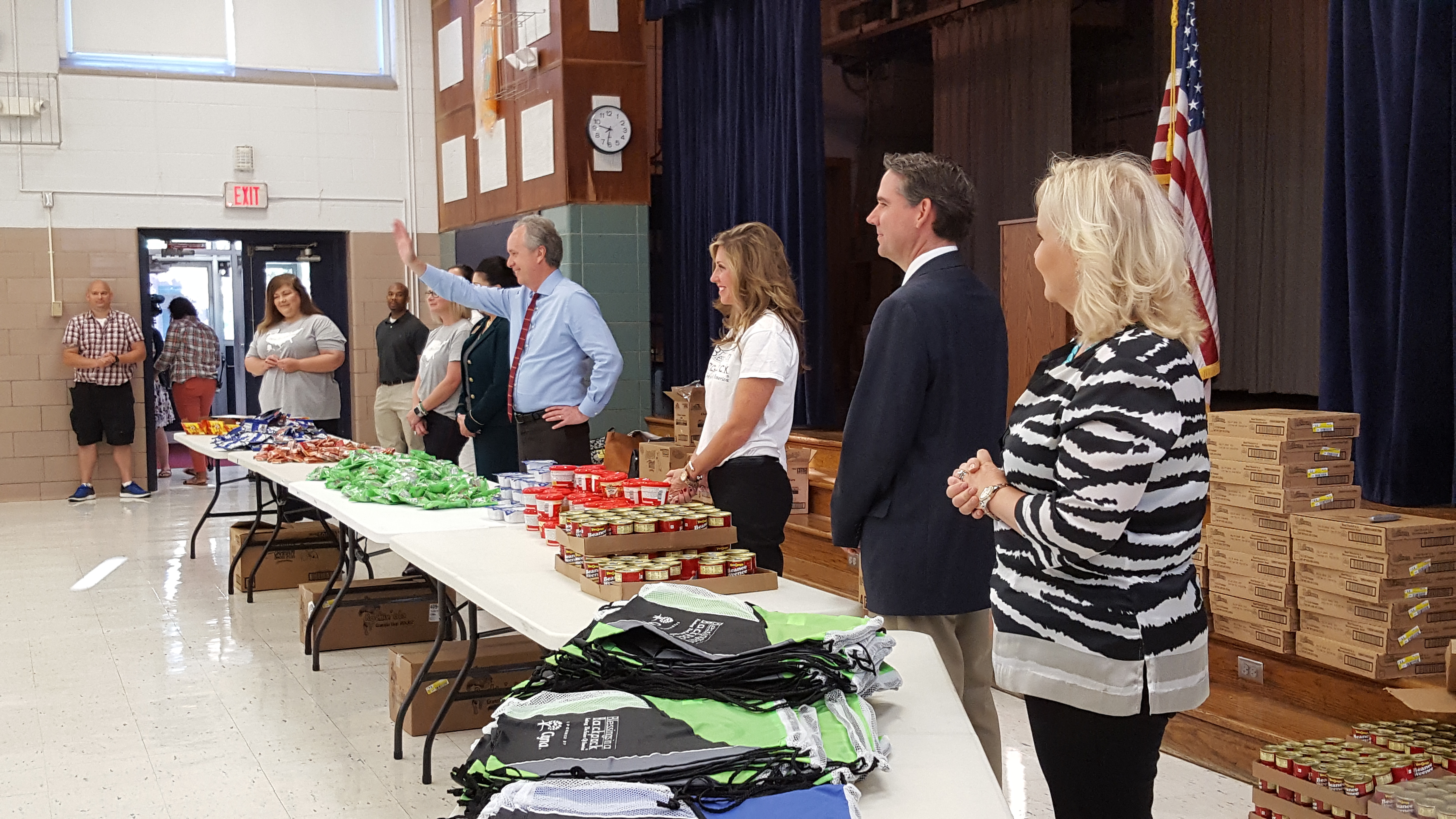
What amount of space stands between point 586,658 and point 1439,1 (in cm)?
386

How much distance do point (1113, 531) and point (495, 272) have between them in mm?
4915

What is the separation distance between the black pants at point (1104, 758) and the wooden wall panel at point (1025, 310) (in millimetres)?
2950

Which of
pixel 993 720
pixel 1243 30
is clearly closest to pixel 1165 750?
pixel 993 720

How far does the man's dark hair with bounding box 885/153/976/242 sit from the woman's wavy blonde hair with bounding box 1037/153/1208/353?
2.46ft

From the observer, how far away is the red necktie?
477 centimetres

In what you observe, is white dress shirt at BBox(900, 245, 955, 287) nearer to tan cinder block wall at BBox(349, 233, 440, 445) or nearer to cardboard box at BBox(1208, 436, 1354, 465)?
cardboard box at BBox(1208, 436, 1354, 465)

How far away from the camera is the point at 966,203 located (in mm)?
2549

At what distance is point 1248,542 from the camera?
379cm

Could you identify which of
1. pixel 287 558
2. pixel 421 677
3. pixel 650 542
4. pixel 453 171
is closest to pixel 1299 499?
pixel 650 542

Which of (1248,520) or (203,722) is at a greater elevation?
(1248,520)

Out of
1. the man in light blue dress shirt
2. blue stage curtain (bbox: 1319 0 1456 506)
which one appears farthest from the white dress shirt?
blue stage curtain (bbox: 1319 0 1456 506)

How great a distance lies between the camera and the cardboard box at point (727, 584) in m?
2.47

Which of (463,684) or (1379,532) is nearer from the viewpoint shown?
(1379,532)

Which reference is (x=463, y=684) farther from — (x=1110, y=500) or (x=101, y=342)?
(x=101, y=342)
